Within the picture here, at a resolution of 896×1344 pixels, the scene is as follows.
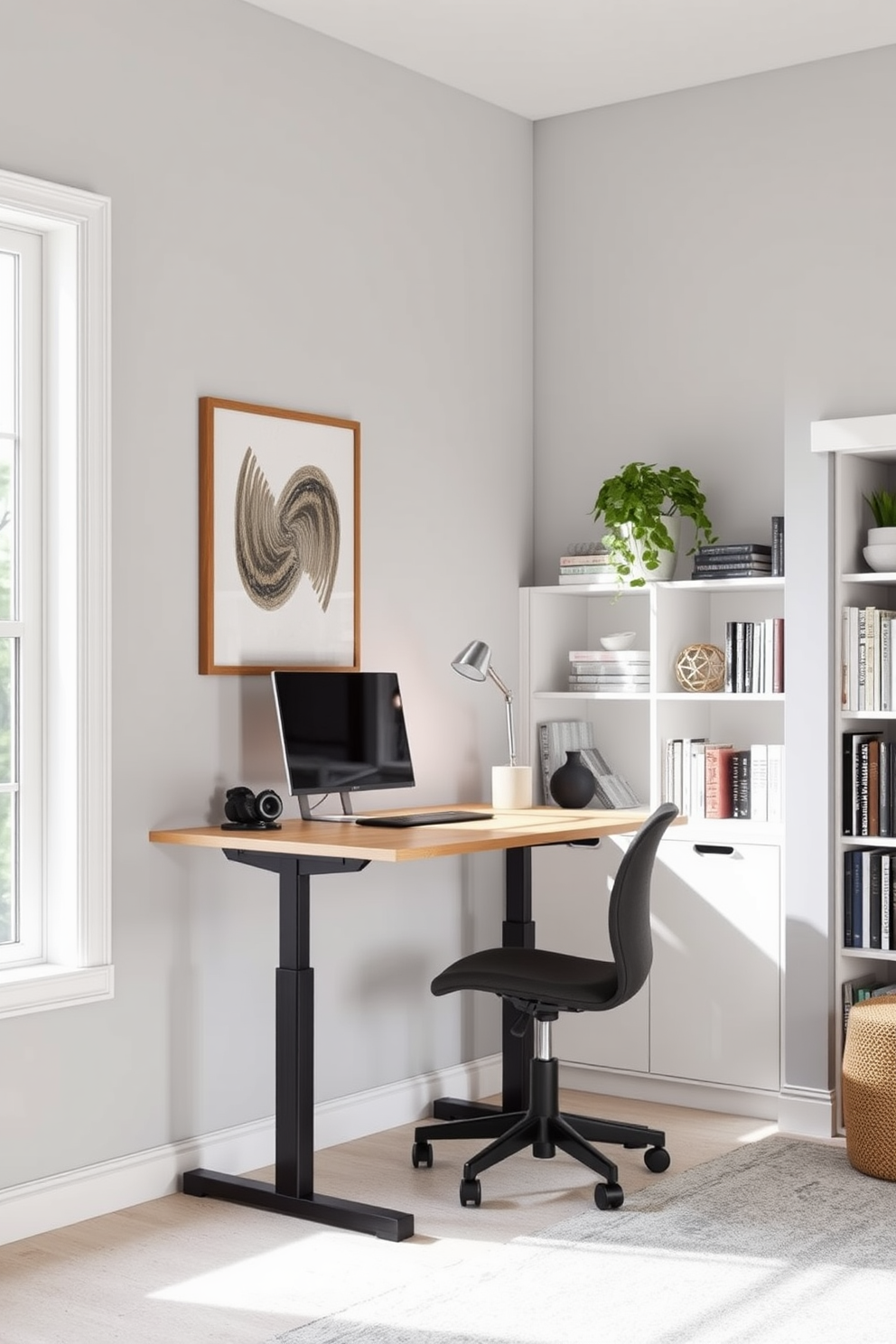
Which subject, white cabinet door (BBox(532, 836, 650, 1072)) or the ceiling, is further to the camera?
white cabinet door (BBox(532, 836, 650, 1072))

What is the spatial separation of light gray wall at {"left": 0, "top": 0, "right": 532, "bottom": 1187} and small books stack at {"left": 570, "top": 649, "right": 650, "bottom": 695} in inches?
9.0

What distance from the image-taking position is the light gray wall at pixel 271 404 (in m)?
3.72

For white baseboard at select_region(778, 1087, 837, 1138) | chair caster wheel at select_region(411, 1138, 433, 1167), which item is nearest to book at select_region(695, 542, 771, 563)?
white baseboard at select_region(778, 1087, 837, 1138)

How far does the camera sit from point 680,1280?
126 inches

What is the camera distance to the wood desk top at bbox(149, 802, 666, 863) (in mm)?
3441

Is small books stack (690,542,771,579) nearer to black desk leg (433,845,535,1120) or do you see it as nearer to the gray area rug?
black desk leg (433,845,535,1120)

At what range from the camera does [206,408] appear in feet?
13.0

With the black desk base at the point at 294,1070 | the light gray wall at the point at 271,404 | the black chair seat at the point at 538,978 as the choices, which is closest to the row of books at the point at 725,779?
the light gray wall at the point at 271,404

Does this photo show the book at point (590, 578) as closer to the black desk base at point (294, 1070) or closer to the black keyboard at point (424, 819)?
the black keyboard at point (424, 819)

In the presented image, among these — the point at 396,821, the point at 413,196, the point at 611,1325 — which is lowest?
the point at 611,1325

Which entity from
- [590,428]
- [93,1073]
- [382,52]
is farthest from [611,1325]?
[382,52]

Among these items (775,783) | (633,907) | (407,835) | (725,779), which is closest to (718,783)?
(725,779)

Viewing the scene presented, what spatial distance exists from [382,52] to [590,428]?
4.23 feet

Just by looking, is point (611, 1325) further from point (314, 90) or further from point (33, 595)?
point (314, 90)
